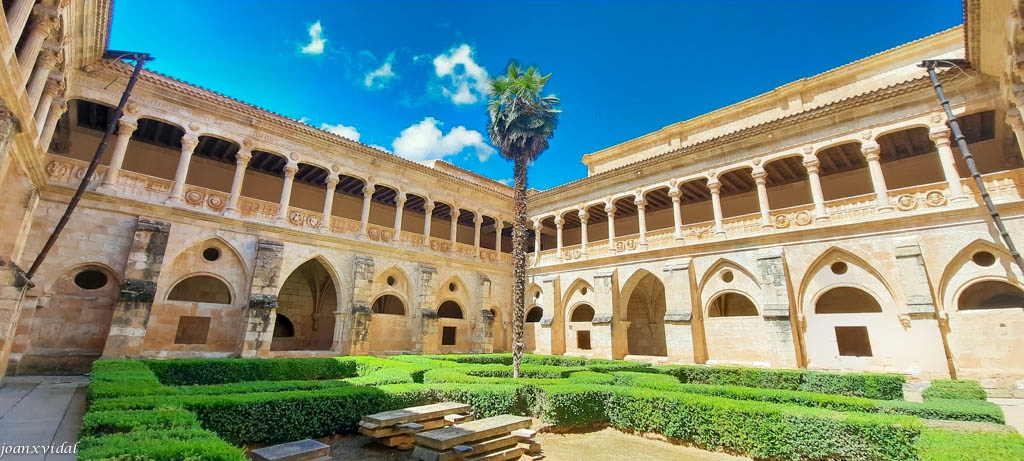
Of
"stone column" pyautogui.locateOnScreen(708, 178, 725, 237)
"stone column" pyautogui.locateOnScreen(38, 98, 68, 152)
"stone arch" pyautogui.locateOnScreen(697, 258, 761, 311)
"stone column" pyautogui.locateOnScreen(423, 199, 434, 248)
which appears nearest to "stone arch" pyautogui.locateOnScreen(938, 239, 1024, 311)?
"stone arch" pyautogui.locateOnScreen(697, 258, 761, 311)

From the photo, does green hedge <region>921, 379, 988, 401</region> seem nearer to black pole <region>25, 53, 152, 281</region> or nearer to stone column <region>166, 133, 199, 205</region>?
black pole <region>25, 53, 152, 281</region>

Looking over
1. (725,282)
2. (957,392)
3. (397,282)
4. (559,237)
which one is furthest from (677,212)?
(397,282)

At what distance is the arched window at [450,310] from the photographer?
2227cm

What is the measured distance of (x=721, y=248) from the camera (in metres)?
17.5

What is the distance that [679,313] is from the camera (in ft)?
57.8

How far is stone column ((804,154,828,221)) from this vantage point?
15.3 meters

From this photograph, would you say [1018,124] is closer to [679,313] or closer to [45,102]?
[679,313]

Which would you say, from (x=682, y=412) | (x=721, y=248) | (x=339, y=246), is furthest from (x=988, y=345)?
(x=339, y=246)

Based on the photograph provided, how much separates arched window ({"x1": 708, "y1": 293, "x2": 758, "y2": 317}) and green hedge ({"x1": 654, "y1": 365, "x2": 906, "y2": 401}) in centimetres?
692

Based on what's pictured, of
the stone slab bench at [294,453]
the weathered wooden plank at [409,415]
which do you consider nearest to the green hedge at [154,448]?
the stone slab bench at [294,453]

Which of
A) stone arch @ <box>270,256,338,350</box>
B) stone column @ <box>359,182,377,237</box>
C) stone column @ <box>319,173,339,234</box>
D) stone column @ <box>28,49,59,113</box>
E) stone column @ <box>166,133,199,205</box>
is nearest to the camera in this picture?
stone column @ <box>28,49,59,113</box>

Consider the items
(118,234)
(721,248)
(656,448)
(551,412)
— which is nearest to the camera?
(656,448)

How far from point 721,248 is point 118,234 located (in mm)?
21791

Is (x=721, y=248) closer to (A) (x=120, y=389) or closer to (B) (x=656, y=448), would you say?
(B) (x=656, y=448)
